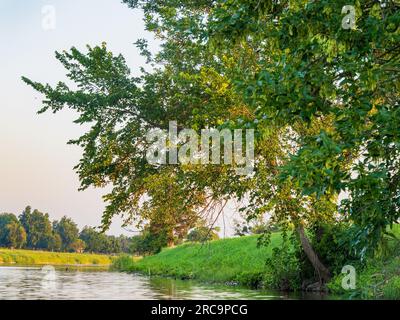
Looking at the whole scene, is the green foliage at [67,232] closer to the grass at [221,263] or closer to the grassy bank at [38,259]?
the grassy bank at [38,259]

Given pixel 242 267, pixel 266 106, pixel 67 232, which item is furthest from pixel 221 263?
pixel 67 232

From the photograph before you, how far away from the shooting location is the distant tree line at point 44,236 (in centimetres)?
14475

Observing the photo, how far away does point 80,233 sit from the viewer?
18625 cm

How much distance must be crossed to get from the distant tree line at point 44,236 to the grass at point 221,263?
98546 millimetres

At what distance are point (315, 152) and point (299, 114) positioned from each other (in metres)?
1.12

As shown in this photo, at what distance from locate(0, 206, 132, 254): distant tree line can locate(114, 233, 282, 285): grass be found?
323ft

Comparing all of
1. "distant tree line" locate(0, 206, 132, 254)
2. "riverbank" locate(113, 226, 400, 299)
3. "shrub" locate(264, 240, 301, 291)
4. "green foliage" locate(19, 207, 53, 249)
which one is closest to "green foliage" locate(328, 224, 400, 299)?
"riverbank" locate(113, 226, 400, 299)

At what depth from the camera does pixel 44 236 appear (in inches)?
6166

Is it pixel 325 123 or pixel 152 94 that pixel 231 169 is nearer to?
pixel 325 123

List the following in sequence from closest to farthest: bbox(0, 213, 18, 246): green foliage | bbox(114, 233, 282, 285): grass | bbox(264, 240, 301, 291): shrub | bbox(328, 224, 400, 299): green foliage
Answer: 1. bbox(328, 224, 400, 299): green foliage
2. bbox(264, 240, 301, 291): shrub
3. bbox(114, 233, 282, 285): grass
4. bbox(0, 213, 18, 246): green foliage

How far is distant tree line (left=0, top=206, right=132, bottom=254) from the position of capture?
145 metres

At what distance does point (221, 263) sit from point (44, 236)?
127 m

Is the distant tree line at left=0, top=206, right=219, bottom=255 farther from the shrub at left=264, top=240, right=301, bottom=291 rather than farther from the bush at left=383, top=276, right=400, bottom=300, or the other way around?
the bush at left=383, top=276, right=400, bottom=300
